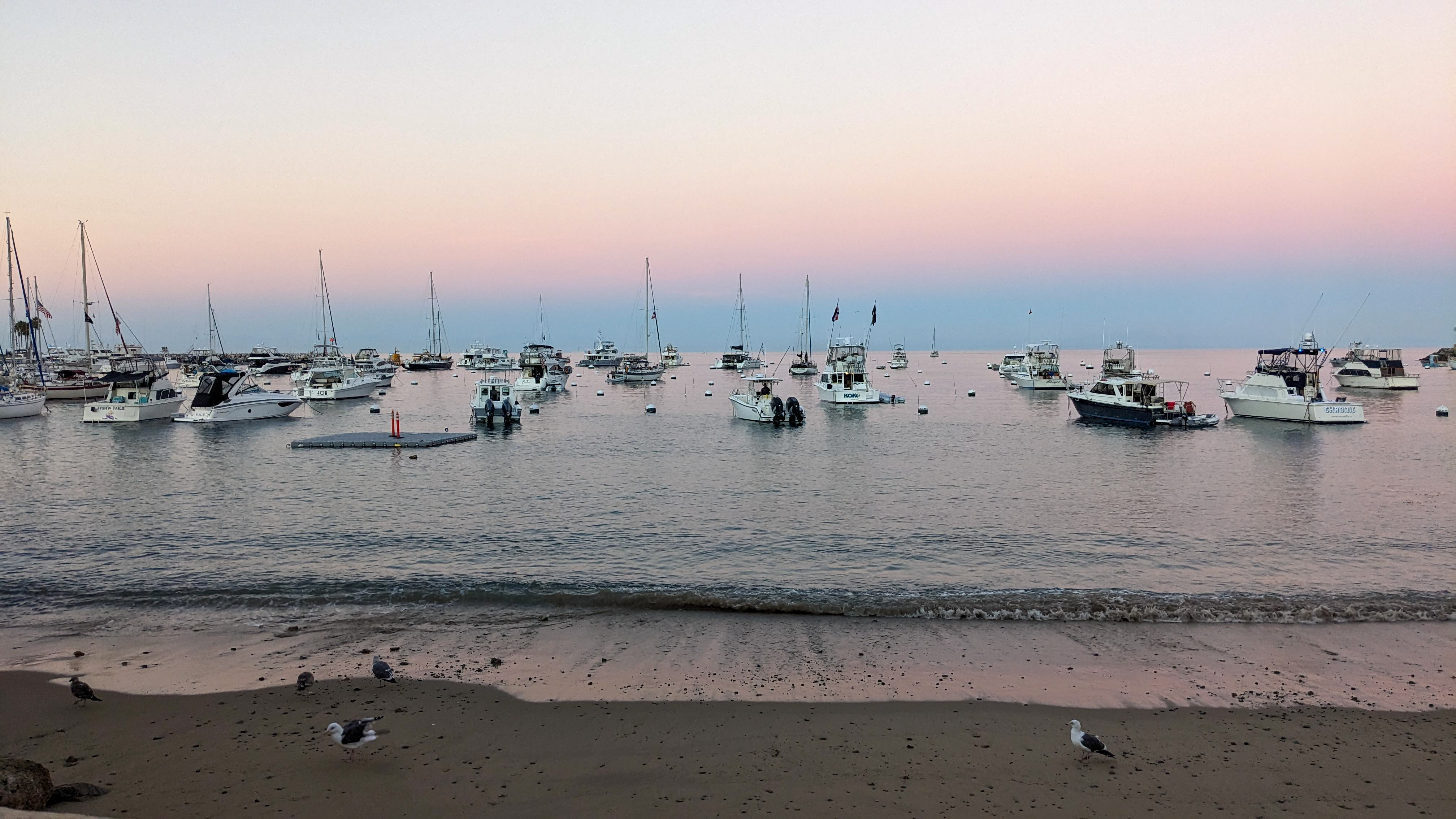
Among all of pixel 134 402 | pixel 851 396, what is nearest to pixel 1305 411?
pixel 851 396

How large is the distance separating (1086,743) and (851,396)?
56663 mm

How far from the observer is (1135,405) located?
47.6m

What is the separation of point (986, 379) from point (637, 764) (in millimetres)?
112726

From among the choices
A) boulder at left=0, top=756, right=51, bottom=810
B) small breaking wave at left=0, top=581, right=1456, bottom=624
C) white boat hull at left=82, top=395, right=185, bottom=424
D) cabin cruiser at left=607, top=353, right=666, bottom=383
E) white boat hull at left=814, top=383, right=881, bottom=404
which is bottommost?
small breaking wave at left=0, top=581, right=1456, bottom=624

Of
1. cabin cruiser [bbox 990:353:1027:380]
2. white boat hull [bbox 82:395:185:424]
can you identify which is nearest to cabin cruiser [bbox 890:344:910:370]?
cabin cruiser [bbox 990:353:1027:380]

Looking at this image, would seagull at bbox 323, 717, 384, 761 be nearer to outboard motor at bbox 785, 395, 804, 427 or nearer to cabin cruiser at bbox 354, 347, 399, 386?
outboard motor at bbox 785, 395, 804, 427

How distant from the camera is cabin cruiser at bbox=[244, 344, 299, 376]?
13138 cm

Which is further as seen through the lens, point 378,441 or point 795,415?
point 795,415

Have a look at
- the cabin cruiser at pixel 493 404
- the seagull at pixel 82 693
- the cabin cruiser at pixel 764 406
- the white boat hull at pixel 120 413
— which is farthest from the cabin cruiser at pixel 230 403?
the seagull at pixel 82 693

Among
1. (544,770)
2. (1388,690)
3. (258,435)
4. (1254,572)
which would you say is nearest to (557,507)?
(544,770)

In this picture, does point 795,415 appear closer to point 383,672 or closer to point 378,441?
point 378,441

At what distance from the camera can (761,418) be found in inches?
2018

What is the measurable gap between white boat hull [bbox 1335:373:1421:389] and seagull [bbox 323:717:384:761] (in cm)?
9998

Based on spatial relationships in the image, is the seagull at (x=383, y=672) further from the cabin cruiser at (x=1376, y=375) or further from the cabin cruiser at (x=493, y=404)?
the cabin cruiser at (x=1376, y=375)
